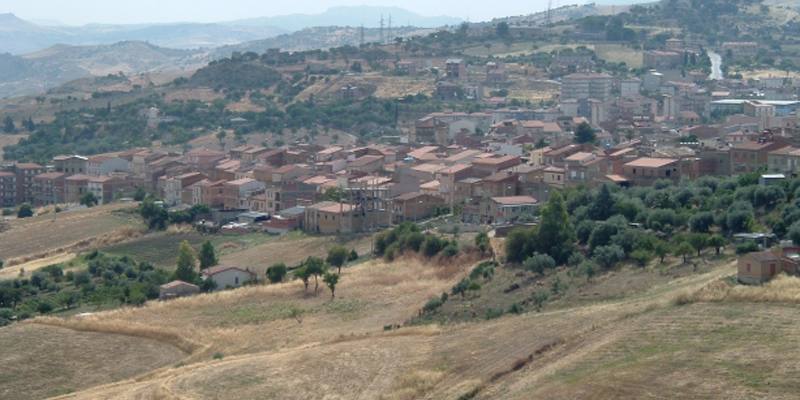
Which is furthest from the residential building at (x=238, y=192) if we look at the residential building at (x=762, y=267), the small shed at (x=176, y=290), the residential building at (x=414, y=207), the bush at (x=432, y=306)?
the residential building at (x=762, y=267)

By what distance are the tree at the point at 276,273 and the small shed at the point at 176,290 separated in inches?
70.4

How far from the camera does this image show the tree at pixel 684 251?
3169 cm

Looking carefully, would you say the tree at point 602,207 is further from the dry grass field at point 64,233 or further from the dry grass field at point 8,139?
the dry grass field at point 8,139

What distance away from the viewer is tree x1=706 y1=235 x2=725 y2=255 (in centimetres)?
3206

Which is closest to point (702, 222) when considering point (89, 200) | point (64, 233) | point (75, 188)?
point (64, 233)

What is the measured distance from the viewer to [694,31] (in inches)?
4208

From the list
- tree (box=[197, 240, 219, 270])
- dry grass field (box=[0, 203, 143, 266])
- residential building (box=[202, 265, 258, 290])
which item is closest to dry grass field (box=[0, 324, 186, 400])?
residential building (box=[202, 265, 258, 290])

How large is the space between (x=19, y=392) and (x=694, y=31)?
3251 inches

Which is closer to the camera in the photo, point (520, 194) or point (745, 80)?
point (520, 194)

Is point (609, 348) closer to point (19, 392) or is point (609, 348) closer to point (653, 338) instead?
point (653, 338)

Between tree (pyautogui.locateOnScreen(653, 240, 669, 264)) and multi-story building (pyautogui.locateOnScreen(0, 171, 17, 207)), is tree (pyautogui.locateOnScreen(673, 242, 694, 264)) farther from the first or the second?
multi-story building (pyautogui.locateOnScreen(0, 171, 17, 207))

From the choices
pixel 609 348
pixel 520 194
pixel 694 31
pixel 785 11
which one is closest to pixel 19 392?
pixel 609 348

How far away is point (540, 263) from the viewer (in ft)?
112

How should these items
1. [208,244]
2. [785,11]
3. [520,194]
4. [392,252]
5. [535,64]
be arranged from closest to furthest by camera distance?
[392,252] < [208,244] < [520,194] < [535,64] < [785,11]
